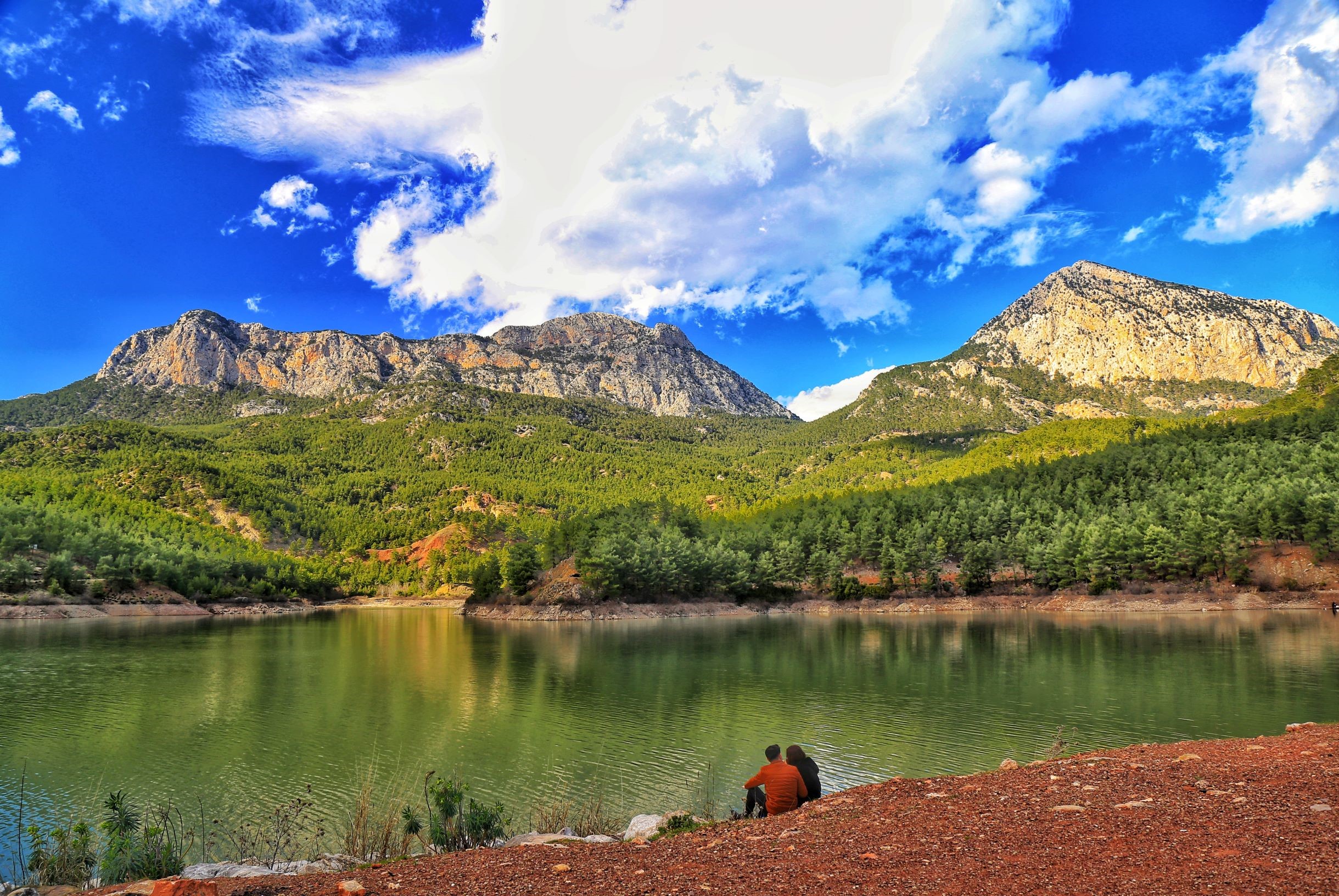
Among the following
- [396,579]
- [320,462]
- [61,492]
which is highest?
[320,462]

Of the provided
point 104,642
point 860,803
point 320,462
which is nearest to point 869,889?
point 860,803

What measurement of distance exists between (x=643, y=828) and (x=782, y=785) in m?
2.60

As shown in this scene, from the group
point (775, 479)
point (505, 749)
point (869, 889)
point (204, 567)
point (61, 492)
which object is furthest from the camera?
point (775, 479)

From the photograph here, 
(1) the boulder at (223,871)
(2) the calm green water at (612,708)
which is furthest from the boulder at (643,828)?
(1) the boulder at (223,871)

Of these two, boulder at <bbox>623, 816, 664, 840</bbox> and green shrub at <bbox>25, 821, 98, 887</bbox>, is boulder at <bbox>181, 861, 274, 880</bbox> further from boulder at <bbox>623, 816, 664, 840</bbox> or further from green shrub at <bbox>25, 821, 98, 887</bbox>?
boulder at <bbox>623, 816, 664, 840</bbox>

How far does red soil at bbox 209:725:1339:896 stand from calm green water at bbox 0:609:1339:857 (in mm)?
6409

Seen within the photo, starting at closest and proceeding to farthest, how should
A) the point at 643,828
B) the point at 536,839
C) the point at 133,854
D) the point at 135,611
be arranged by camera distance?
the point at 133,854, the point at 536,839, the point at 643,828, the point at 135,611

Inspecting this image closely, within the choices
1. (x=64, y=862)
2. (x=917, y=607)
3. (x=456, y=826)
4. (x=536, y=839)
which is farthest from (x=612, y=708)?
(x=917, y=607)

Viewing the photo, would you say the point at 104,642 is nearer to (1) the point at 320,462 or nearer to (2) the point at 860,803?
(2) the point at 860,803

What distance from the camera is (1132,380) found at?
7761 inches

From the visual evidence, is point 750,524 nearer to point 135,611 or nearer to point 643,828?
Answer: point 135,611

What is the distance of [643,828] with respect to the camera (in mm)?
12430

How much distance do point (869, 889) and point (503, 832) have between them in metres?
8.22

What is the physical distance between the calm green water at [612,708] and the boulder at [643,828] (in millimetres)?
2968
